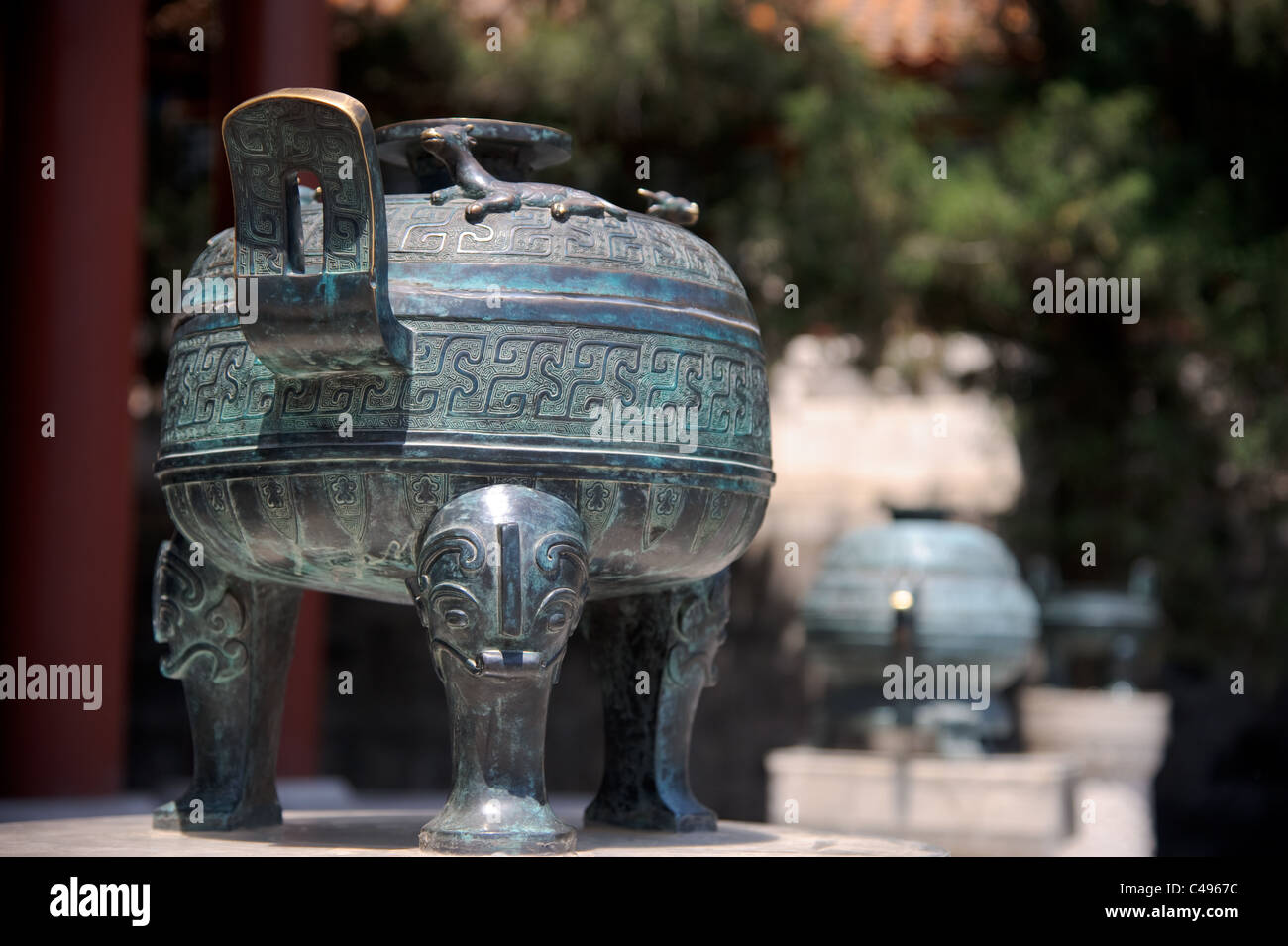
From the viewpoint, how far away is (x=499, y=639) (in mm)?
2877

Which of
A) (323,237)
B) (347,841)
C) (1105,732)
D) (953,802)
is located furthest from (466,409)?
(1105,732)

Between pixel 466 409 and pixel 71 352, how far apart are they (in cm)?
371

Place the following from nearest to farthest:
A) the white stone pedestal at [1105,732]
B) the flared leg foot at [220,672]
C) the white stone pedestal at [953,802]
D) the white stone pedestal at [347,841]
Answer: the white stone pedestal at [347,841] → the flared leg foot at [220,672] → the white stone pedestal at [953,802] → the white stone pedestal at [1105,732]

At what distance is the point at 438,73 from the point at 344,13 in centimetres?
63

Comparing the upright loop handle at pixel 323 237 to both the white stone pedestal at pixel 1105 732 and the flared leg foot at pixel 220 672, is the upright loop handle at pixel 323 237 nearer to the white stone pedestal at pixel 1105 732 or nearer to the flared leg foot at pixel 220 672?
the flared leg foot at pixel 220 672

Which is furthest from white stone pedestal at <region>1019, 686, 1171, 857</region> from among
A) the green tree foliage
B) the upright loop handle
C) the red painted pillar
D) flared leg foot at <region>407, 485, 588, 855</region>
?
the upright loop handle

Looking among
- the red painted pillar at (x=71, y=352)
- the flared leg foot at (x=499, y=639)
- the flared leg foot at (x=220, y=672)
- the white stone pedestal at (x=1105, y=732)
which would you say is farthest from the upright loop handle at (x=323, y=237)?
the white stone pedestal at (x=1105, y=732)

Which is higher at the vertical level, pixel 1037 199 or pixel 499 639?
pixel 1037 199

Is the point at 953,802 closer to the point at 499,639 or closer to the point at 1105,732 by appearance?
the point at 1105,732

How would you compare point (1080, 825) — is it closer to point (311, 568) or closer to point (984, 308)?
point (984, 308)

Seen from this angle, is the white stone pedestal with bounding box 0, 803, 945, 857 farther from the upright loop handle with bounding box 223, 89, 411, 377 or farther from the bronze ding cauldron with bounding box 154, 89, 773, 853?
the upright loop handle with bounding box 223, 89, 411, 377

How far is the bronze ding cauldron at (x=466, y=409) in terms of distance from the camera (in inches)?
113

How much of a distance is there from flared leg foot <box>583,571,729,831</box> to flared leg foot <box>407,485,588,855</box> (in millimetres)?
648

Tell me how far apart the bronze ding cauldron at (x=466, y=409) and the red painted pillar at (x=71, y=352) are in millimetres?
2984
